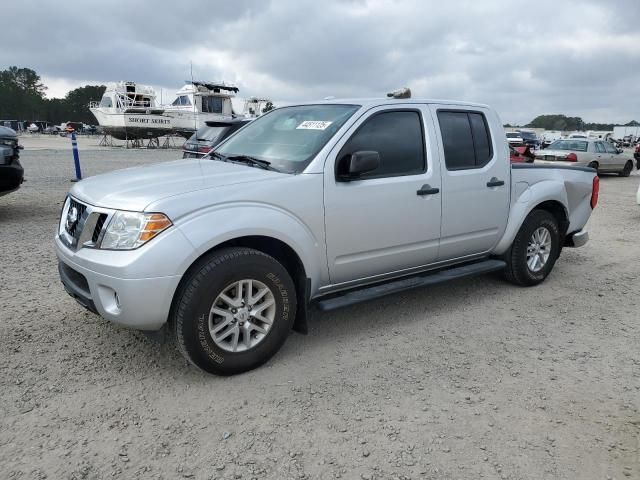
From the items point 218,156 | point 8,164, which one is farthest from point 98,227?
point 8,164

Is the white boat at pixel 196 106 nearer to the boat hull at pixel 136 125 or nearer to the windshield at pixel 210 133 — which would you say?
the boat hull at pixel 136 125

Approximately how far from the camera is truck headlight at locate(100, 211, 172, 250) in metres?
2.85

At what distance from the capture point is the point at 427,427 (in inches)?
108

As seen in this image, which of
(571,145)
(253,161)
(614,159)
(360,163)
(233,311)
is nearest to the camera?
Answer: (233,311)

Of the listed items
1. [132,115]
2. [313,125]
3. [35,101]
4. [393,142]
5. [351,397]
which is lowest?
[351,397]

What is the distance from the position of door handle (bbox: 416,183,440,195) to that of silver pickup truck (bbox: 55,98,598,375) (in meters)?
0.01

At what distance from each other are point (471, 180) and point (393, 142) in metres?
0.89

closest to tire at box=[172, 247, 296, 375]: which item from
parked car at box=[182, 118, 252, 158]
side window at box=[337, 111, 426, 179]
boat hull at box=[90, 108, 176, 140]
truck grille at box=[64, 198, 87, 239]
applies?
truck grille at box=[64, 198, 87, 239]

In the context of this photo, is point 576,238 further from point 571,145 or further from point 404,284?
point 571,145

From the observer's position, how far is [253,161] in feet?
12.2

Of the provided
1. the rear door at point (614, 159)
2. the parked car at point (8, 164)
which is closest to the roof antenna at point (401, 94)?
the parked car at point (8, 164)

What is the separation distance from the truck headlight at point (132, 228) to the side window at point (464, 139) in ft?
8.09

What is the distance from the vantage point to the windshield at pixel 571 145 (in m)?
18.2

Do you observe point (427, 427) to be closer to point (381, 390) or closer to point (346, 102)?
point (381, 390)
